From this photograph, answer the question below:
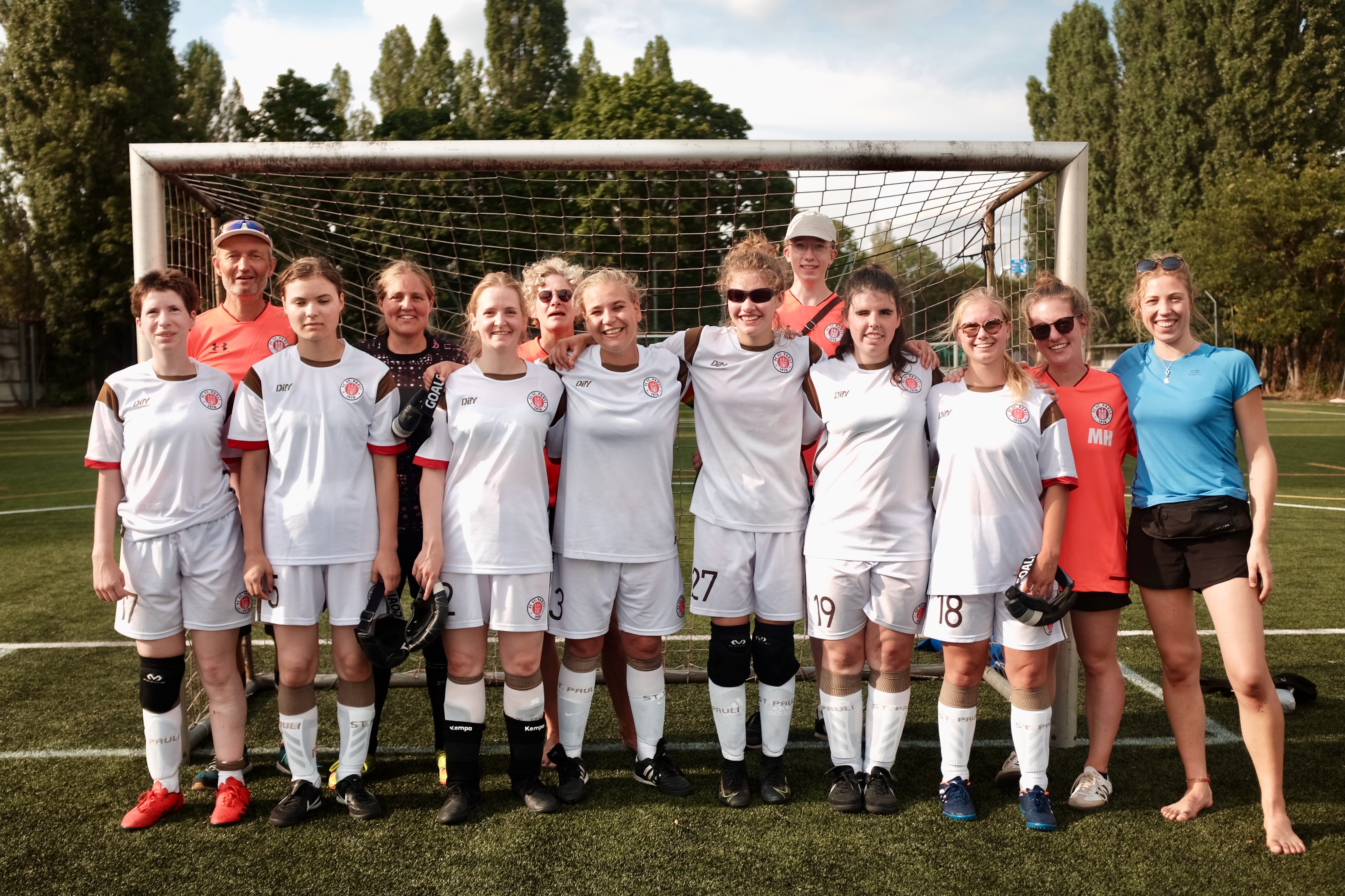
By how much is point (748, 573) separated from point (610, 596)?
50cm

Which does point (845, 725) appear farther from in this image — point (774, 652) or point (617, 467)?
point (617, 467)

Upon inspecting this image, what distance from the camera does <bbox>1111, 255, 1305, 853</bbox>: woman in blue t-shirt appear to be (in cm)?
297

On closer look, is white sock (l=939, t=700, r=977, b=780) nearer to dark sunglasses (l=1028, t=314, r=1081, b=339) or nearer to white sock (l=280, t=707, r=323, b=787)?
dark sunglasses (l=1028, t=314, r=1081, b=339)

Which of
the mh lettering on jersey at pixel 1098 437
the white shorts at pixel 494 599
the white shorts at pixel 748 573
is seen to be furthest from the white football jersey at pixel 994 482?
the white shorts at pixel 494 599

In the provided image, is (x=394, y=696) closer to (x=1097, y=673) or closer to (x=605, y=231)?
(x=1097, y=673)

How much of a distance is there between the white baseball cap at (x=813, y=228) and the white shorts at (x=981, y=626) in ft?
5.44

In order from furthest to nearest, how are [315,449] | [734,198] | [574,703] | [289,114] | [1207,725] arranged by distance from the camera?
[289,114] < [734,198] < [1207,725] < [574,703] < [315,449]

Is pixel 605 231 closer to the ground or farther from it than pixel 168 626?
farther from it

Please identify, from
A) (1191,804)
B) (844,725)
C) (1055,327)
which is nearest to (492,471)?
(844,725)

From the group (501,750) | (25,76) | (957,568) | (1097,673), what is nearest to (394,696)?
(501,750)

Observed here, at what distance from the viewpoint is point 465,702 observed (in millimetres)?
3186

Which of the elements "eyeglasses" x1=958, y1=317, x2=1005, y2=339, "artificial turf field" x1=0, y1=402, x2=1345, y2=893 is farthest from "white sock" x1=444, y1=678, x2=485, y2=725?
"eyeglasses" x1=958, y1=317, x2=1005, y2=339

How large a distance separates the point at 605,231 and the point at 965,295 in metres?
10.2

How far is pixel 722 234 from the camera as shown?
5785mm
